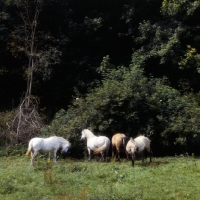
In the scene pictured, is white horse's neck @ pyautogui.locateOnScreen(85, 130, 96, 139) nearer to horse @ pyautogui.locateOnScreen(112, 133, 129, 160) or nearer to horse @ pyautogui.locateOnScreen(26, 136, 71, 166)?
horse @ pyautogui.locateOnScreen(112, 133, 129, 160)

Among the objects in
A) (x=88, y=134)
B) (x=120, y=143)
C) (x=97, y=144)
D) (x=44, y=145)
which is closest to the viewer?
(x=44, y=145)

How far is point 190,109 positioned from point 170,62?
15.6 ft

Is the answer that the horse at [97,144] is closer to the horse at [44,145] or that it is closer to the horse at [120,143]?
the horse at [120,143]

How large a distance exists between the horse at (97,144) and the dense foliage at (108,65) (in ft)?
3.85

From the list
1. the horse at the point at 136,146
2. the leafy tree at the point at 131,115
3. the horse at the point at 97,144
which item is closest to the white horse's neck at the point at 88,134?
the horse at the point at 97,144

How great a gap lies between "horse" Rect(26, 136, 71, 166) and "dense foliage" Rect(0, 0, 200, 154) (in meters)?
1.85

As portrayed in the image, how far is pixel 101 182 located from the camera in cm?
1134

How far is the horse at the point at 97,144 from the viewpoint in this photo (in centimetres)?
1468

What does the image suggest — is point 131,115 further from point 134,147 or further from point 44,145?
point 44,145

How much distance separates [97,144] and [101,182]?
359cm

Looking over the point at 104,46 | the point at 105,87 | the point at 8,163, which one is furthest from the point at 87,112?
the point at 104,46

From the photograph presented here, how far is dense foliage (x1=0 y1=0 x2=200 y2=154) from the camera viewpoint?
16906 mm

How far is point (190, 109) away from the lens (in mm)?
17016

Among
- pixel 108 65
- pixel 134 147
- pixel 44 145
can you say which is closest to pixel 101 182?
pixel 134 147
